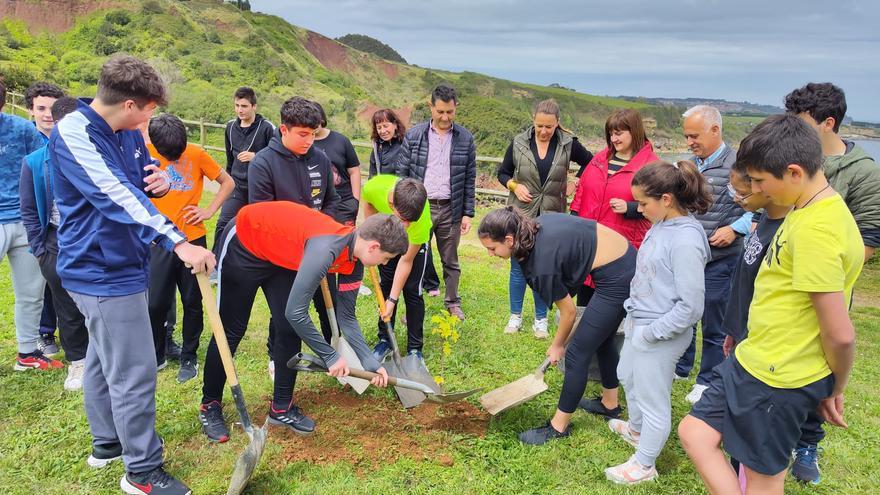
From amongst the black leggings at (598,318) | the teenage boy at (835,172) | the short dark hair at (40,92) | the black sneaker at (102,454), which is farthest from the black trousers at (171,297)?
the teenage boy at (835,172)

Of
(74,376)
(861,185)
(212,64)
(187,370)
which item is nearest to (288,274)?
(187,370)

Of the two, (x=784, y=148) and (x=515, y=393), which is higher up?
(x=784, y=148)

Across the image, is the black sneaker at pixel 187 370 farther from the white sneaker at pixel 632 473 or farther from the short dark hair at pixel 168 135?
the white sneaker at pixel 632 473

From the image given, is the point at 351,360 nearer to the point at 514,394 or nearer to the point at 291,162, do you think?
the point at 514,394

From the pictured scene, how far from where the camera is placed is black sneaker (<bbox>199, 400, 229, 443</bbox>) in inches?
126

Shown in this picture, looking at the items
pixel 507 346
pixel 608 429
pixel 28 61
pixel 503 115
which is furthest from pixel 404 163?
pixel 28 61

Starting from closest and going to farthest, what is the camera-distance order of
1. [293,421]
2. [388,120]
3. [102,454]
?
1. [102,454]
2. [293,421]
3. [388,120]

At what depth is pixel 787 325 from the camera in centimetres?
195

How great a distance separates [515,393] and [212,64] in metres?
43.9

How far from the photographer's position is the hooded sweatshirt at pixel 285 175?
129 inches

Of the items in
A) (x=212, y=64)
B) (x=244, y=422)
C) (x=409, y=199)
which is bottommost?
(x=244, y=422)

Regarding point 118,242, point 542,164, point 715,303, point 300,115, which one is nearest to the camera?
point 118,242

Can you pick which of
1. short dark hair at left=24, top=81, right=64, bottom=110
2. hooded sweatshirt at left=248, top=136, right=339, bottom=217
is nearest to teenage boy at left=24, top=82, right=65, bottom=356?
short dark hair at left=24, top=81, right=64, bottom=110

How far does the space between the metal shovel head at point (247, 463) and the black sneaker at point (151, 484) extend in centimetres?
25
